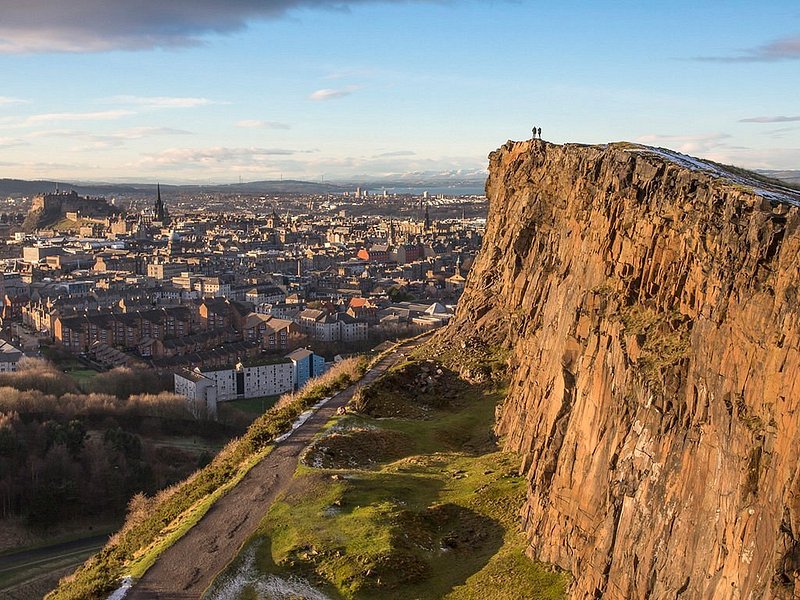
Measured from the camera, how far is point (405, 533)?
26.5m

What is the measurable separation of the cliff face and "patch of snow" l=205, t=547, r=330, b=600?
228 inches

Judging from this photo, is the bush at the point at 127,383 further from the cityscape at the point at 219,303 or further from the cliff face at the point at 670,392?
the cliff face at the point at 670,392

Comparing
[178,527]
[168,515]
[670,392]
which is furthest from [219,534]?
[670,392]

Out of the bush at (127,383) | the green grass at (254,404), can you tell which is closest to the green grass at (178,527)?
the green grass at (254,404)

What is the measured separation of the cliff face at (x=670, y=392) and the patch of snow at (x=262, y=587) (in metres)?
5.80

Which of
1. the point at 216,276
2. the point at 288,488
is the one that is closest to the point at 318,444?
the point at 288,488

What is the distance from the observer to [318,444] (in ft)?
115

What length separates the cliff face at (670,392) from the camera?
14.3 m

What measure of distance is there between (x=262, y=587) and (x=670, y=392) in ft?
39.1

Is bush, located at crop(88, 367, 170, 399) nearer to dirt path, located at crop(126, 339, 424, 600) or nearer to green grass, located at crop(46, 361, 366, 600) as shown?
green grass, located at crop(46, 361, 366, 600)

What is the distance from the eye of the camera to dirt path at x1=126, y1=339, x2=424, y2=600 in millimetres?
24781

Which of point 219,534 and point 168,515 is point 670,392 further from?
point 168,515

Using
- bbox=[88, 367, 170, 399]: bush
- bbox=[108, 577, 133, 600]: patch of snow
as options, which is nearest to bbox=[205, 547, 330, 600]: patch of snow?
bbox=[108, 577, 133, 600]: patch of snow

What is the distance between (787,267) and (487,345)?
3079cm
